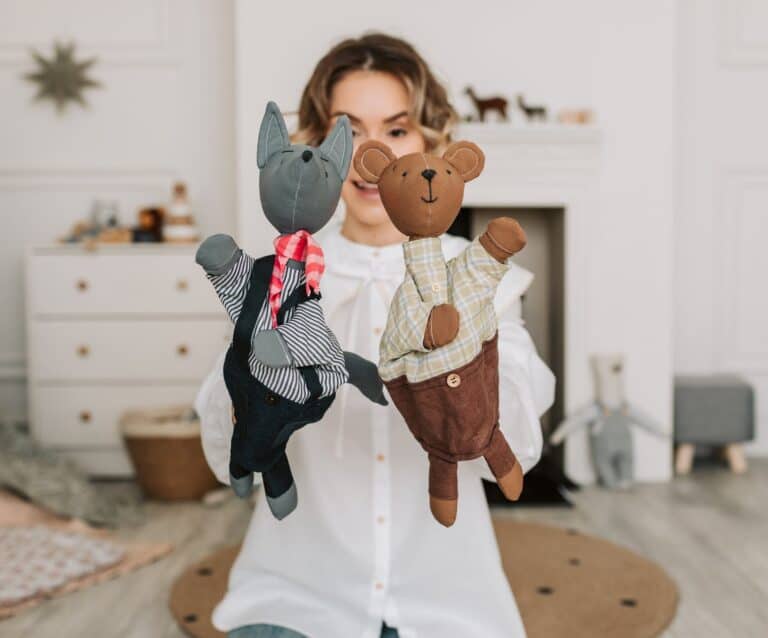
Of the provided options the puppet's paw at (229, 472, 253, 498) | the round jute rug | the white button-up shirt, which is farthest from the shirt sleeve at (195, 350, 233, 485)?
the round jute rug

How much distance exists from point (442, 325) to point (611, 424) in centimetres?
212

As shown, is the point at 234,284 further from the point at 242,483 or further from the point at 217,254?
the point at 242,483

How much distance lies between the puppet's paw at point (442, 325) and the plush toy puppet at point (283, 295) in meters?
0.11

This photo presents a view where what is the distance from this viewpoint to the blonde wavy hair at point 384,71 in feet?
4.58

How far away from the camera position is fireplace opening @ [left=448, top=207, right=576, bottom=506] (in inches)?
118

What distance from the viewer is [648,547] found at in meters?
2.34

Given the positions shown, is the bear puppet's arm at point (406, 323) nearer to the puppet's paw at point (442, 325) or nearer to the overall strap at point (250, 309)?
the puppet's paw at point (442, 325)

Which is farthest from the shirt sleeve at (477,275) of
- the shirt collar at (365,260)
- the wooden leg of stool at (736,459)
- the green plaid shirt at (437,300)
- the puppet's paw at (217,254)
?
the wooden leg of stool at (736,459)

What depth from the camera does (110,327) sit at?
2.98 metres

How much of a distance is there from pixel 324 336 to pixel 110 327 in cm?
219

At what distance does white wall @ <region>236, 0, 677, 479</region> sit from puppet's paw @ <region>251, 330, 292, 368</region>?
78.9 inches

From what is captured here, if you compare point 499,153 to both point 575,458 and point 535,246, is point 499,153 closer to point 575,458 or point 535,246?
point 535,246

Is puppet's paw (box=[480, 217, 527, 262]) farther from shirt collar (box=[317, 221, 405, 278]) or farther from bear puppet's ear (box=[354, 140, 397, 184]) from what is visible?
shirt collar (box=[317, 221, 405, 278])

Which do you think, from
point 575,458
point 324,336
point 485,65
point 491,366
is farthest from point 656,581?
point 485,65
